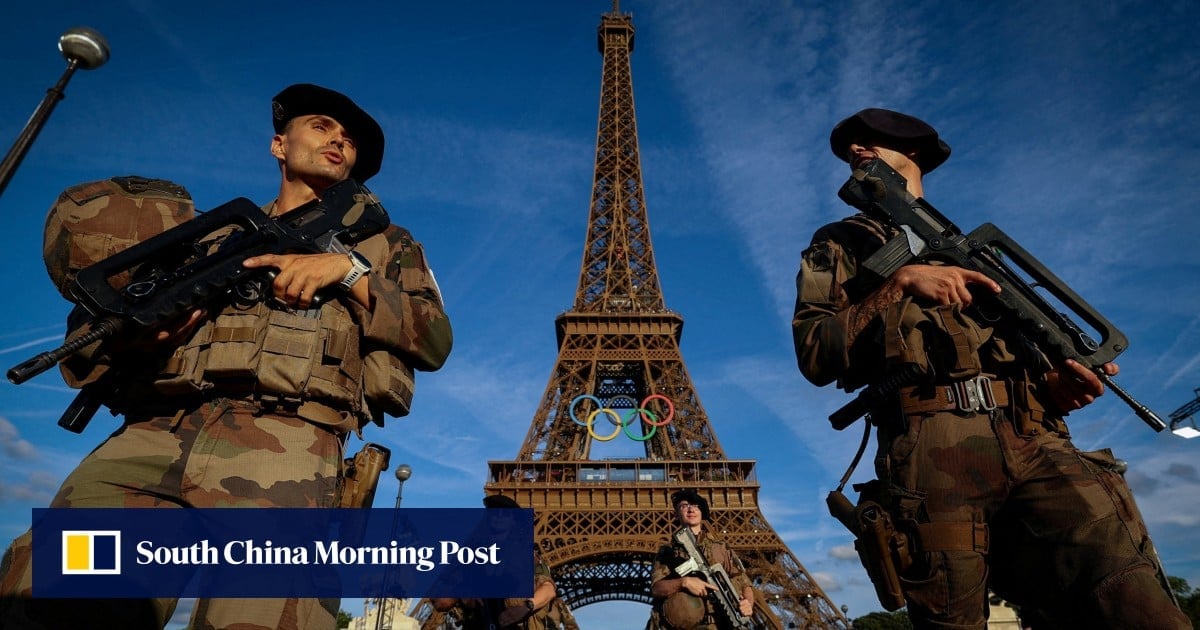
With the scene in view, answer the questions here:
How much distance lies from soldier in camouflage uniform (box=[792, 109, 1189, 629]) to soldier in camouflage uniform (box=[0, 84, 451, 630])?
2120mm

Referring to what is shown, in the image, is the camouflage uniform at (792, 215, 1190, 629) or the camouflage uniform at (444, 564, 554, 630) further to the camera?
the camouflage uniform at (444, 564, 554, 630)

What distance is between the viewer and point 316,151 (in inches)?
153

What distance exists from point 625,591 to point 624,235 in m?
22.4

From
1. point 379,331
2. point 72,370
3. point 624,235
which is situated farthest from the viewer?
point 624,235

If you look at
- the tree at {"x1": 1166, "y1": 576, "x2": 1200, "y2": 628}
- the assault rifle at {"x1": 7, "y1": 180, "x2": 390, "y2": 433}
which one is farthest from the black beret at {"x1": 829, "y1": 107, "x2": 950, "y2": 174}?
the tree at {"x1": 1166, "y1": 576, "x2": 1200, "y2": 628}

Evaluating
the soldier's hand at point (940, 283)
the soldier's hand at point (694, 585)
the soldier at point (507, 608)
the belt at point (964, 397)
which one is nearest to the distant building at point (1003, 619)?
the soldier's hand at point (694, 585)

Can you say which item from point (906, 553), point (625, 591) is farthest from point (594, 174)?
point (906, 553)

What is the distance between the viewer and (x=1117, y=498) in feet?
9.12

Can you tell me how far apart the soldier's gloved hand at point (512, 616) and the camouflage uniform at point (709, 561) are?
199 centimetres

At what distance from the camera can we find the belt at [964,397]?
3.09 m

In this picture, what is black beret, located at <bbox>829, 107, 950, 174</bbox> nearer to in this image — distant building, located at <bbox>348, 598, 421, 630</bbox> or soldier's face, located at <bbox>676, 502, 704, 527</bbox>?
soldier's face, located at <bbox>676, 502, 704, 527</bbox>

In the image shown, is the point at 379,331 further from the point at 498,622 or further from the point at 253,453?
the point at 498,622

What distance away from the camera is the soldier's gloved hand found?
21.5ft

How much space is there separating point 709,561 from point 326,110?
6364 mm
